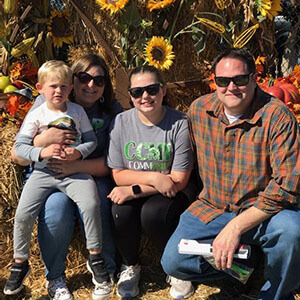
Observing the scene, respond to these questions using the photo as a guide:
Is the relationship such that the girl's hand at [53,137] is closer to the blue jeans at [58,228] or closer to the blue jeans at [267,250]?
the blue jeans at [58,228]

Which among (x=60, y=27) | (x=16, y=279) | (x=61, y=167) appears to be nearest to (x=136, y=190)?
(x=61, y=167)

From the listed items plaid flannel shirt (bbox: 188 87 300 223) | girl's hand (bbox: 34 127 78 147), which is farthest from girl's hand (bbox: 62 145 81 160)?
plaid flannel shirt (bbox: 188 87 300 223)

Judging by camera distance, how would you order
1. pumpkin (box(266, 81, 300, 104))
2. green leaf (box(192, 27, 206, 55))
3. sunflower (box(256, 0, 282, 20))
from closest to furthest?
1. pumpkin (box(266, 81, 300, 104))
2. sunflower (box(256, 0, 282, 20))
3. green leaf (box(192, 27, 206, 55))

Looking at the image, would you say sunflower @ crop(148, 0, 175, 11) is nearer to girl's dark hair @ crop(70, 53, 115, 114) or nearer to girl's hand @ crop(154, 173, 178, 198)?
girl's dark hair @ crop(70, 53, 115, 114)

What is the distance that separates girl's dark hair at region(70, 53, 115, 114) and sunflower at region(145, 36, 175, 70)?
746 mm

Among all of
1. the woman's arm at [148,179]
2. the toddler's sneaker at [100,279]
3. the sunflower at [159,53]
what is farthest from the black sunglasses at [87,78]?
the toddler's sneaker at [100,279]

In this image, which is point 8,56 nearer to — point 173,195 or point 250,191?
point 173,195

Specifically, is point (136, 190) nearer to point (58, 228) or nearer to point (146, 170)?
point (146, 170)

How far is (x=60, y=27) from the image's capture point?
4.43 meters

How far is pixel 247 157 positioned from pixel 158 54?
169 cm

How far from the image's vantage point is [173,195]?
3.04 meters

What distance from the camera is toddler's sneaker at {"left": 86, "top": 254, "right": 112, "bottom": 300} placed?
297cm

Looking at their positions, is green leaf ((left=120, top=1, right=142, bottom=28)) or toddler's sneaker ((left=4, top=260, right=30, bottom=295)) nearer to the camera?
toddler's sneaker ((left=4, top=260, right=30, bottom=295))

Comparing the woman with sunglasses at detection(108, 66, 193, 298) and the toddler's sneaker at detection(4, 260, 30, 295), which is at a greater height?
the woman with sunglasses at detection(108, 66, 193, 298)
